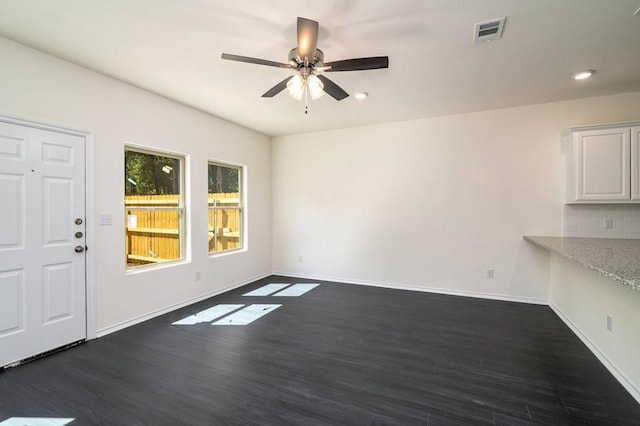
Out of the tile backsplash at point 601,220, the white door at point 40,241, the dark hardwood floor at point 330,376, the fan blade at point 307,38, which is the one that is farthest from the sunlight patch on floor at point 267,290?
the tile backsplash at point 601,220

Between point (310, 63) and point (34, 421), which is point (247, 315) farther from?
point (310, 63)

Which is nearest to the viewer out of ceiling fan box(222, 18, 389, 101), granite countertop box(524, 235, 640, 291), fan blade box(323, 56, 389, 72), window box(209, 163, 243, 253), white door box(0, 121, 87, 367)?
granite countertop box(524, 235, 640, 291)

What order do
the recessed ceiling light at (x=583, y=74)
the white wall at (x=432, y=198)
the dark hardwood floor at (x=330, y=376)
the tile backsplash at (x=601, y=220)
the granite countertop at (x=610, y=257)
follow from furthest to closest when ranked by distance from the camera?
the white wall at (x=432, y=198) < the tile backsplash at (x=601, y=220) < the recessed ceiling light at (x=583, y=74) < the dark hardwood floor at (x=330, y=376) < the granite countertop at (x=610, y=257)

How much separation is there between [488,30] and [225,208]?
4.18 meters

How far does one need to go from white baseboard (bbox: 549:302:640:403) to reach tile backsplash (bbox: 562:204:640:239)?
115cm

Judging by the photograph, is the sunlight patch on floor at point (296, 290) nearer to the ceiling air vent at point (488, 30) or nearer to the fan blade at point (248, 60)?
the fan blade at point (248, 60)

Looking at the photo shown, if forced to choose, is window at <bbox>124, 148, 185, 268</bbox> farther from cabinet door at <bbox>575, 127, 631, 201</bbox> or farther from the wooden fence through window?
cabinet door at <bbox>575, 127, 631, 201</bbox>

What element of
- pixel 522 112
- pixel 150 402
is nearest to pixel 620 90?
pixel 522 112

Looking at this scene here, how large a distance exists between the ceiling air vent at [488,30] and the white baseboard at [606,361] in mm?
2855

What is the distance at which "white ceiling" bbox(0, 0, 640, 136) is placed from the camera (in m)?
2.07

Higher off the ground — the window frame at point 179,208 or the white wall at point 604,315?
the window frame at point 179,208

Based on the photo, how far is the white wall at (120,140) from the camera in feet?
8.51

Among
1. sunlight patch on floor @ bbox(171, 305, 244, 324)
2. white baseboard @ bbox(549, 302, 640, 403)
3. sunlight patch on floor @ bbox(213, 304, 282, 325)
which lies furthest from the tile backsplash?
sunlight patch on floor @ bbox(171, 305, 244, 324)

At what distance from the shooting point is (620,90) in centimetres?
350
